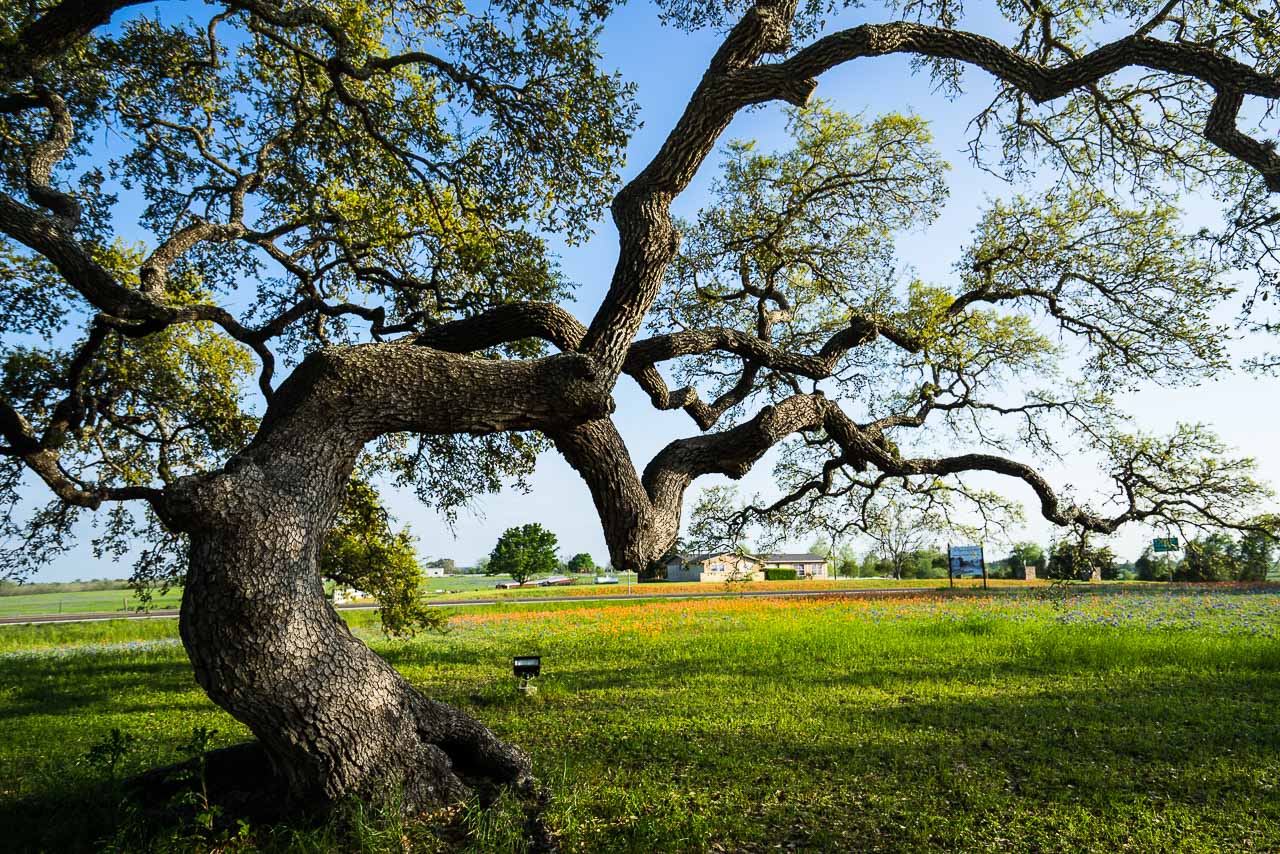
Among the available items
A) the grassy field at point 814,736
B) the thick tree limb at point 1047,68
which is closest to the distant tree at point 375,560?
the grassy field at point 814,736

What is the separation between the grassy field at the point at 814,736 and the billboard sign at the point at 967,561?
87.9ft

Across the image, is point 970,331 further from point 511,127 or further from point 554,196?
point 511,127

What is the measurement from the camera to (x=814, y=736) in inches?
281

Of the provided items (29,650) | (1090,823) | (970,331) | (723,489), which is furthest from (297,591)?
(29,650)

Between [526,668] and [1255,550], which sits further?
[526,668]

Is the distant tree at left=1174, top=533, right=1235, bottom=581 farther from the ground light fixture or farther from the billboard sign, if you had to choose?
the billboard sign

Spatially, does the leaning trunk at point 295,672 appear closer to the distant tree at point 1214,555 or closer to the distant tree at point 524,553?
the distant tree at point 1214,555

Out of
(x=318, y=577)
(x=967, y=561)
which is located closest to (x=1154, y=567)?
(x=967, y=561)

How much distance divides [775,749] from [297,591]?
4.73 m

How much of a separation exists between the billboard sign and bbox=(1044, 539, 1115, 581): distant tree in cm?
3489

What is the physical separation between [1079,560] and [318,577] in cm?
876

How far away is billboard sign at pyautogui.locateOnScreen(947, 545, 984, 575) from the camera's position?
42188 millimetres

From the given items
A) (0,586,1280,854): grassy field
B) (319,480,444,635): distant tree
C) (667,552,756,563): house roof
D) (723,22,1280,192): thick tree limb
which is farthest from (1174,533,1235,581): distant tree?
(319,480,444,635): distant tree

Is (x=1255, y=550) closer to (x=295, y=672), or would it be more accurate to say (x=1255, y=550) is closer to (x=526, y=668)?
(x=526, y=668)
